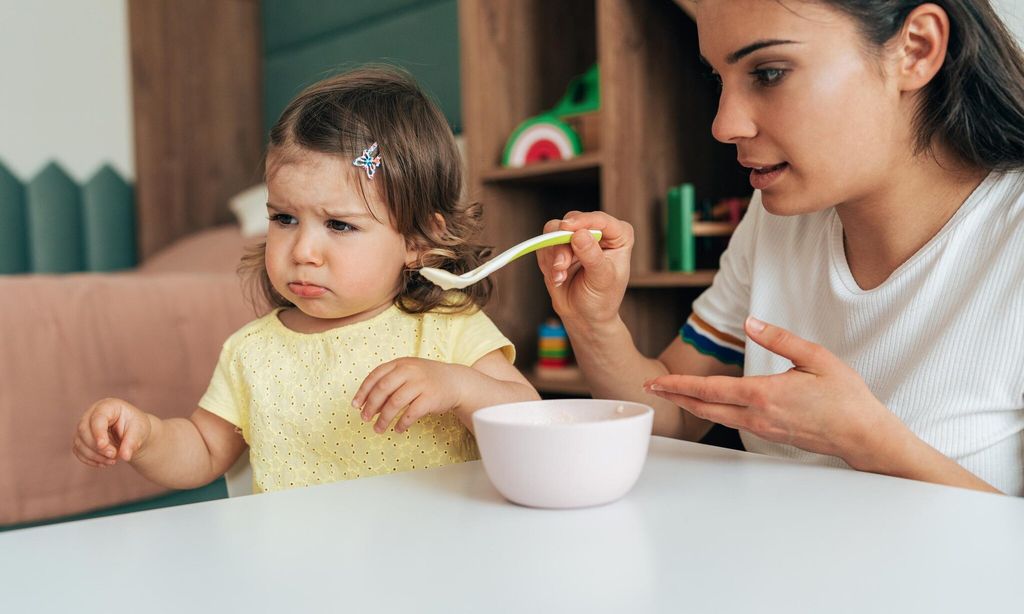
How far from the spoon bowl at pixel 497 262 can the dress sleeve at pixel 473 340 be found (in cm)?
18

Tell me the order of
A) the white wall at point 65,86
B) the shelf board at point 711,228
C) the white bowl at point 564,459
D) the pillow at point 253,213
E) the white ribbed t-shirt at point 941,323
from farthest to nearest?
the white wall at point 65,86, the pillow at point 253,213, the shelf board at point 711,228, the white ribbed t-shirt at point 941,323, the white bowl at point 564,459

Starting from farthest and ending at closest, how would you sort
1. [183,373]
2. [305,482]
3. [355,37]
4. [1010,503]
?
1. [355,37]
2. [183,373]
3. [305,482]
4. [1010,503]

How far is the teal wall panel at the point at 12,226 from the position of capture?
10.7ft

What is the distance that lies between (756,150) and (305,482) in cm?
61

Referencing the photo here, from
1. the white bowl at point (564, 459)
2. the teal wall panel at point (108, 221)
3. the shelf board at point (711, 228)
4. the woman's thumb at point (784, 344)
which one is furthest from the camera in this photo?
the teal wall panel at point (108, 221)

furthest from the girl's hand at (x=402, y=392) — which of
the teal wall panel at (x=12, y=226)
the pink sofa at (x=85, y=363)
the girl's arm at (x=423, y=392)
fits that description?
the teal wall panel at (x=12, y=226)

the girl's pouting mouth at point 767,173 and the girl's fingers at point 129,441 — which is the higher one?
the girl's pouting mouth at point 767,173

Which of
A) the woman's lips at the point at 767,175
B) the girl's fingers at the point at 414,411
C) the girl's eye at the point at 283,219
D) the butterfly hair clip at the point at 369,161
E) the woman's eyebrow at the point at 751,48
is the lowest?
the girl's fingers at the point at 414,411

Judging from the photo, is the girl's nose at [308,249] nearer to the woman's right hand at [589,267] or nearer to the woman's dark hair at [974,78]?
the woman's right hand at [589,267]

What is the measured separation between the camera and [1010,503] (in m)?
0.54

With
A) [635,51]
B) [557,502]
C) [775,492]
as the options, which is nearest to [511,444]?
[557,502]

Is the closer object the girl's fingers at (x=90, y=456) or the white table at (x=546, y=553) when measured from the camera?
the white table at (x=546, y=553)

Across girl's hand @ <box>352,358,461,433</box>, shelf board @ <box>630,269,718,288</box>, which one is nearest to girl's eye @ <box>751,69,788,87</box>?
girl's hand @ <box>352,358,461,433</box>

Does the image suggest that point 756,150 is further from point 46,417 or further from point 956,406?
point 46,417
